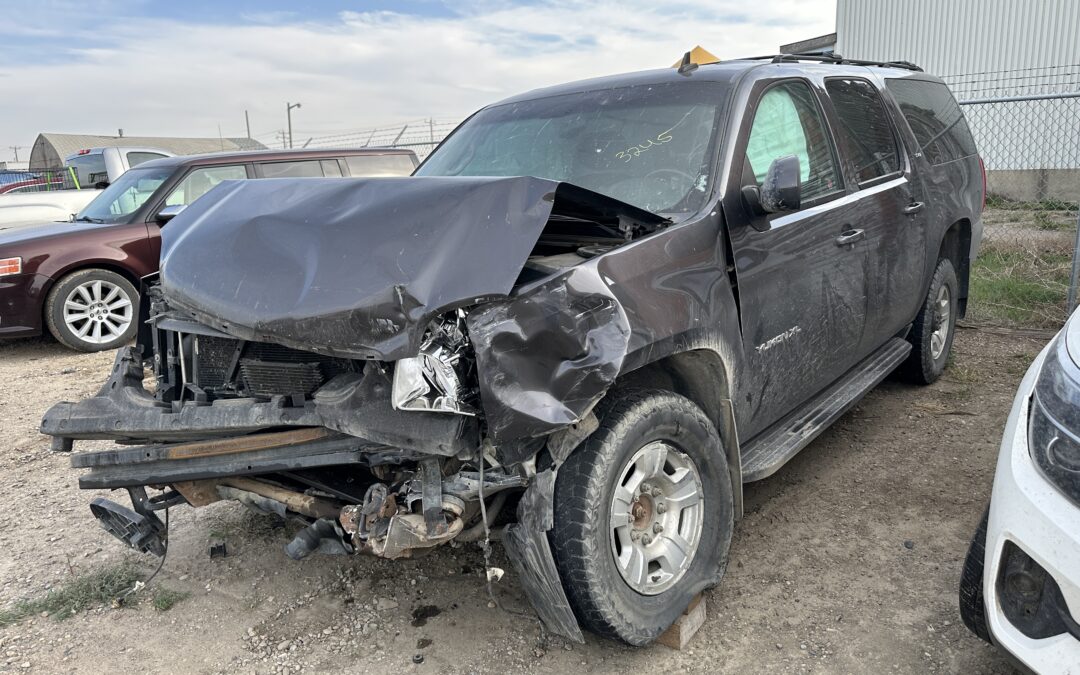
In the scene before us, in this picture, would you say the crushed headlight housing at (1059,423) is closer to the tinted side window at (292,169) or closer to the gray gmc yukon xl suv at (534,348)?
the gray gmc yukon xl suv at (534,348)

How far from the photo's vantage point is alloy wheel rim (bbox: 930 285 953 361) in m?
5.00

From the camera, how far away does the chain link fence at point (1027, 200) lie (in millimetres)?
7035

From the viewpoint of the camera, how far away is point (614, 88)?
11.7ft

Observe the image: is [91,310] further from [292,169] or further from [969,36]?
[969,36]

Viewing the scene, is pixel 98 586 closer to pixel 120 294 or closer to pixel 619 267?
pixel 619 267

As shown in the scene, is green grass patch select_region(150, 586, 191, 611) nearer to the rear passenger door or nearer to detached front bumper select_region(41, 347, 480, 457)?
detached front bumper select_region(41, 347, 480, 457)

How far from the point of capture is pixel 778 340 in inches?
125

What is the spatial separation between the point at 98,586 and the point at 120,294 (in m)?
4.84

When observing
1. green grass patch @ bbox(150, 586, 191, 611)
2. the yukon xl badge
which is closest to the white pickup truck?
green grass patch @ bbox(150, 586, 191, 611)

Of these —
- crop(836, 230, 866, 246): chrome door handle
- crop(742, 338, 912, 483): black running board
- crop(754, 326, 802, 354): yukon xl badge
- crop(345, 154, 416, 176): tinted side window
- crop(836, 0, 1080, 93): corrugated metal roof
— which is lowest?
crop(742, 338, 912, 483): black running board

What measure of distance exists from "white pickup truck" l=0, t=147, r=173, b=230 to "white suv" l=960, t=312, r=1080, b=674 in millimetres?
9486

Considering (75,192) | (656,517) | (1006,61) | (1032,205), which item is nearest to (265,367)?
(656,517)

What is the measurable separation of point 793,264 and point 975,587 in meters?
1.39

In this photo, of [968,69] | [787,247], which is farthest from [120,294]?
[968,69]
